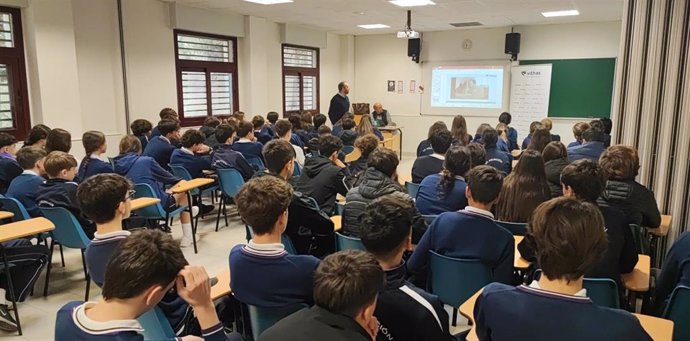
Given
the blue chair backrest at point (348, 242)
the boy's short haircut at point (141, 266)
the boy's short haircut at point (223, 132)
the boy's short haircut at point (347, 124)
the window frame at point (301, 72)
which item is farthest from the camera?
the window frame at point (301, 72)

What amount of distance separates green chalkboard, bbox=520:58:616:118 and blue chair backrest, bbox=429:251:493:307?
28.2 feet

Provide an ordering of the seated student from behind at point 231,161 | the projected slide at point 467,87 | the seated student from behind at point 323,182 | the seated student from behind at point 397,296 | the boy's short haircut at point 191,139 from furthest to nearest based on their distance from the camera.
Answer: the projected slide at point 467,87 → the boy's short haircut at point 191,139 → the seated student from behind at point 231,161 → the seated student from behind at point 323,182 → the seated student from behind at point 397,296

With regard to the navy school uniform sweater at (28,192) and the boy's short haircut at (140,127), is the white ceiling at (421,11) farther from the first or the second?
the navy school uniform sweater at (28,192)

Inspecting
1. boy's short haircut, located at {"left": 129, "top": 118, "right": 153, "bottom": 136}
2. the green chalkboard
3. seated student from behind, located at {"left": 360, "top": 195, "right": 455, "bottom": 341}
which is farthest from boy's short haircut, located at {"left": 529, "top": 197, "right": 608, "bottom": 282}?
the green chalkboard

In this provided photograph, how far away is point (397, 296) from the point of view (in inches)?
61.6

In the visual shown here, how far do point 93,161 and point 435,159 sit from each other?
3007 millimetres

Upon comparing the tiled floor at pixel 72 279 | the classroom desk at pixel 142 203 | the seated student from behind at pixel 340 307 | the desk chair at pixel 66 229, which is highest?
the seated student from behind at pixel 340 307

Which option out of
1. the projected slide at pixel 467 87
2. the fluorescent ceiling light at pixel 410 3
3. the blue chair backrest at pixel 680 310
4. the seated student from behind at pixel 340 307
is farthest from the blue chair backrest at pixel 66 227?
the projected slide at pixel 467 87

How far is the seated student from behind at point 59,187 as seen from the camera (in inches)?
138

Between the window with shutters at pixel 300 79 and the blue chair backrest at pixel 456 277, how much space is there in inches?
316

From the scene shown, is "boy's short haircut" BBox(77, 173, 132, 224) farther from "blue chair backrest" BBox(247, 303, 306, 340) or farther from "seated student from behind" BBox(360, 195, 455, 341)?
"seated student from behind" BBox(360, 195, 455, 341)

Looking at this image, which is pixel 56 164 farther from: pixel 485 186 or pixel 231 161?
pixel 485 186

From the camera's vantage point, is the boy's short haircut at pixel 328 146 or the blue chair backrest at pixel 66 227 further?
the boy's short haircut at pixel 328 146

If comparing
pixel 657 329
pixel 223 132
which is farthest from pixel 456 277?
pixel 223 132
